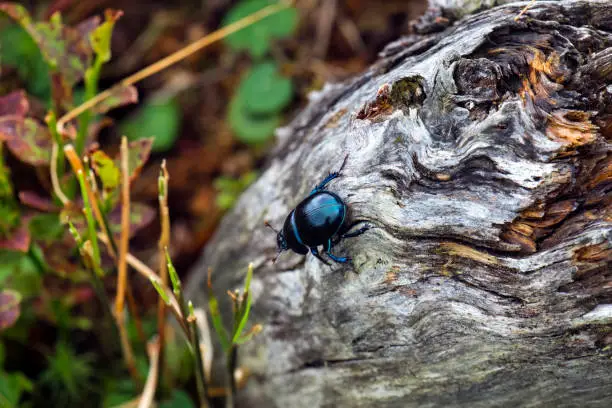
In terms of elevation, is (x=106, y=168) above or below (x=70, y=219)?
above

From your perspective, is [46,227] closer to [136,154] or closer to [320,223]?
[136,154]

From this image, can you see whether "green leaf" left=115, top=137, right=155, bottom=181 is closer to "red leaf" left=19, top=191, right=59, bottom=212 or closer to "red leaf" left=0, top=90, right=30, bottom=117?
"red leaf" left=19, top=191, right=59, bottom=212

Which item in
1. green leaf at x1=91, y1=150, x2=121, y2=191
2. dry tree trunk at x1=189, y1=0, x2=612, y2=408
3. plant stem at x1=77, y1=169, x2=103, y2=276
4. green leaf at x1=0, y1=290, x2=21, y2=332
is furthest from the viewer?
green leaf at x1=0, y1=290, x2=21, y2=332

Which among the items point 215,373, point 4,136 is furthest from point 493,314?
point 4,136

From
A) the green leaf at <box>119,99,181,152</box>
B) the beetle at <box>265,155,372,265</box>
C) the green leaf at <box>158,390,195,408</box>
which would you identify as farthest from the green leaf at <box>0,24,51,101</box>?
the beetle at <box>265,155,372,265</box>

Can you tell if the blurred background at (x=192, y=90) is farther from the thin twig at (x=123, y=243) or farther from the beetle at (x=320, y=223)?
the beetle at (x=320, y=223)

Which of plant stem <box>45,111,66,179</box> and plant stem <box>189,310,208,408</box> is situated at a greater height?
plant stem <box>45,111,66,179</box>

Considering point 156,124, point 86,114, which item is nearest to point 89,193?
point 86,114
